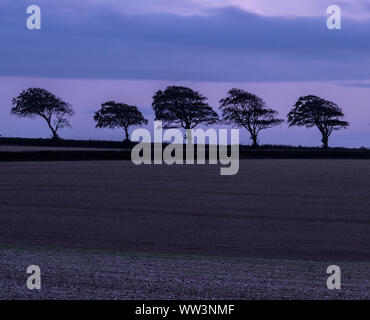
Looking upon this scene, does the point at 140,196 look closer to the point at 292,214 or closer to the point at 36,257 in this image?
the point at 292,214

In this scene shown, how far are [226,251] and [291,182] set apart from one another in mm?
27596

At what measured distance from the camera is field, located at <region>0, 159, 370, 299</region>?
617 inches

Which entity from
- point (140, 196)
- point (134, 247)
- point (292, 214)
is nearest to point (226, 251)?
point (134, 247)

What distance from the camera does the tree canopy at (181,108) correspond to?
117m

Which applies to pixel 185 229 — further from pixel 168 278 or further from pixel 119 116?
pixel 119 116

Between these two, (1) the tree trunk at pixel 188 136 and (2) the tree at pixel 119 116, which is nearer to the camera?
(1) the tree trunk at pixel 188 136

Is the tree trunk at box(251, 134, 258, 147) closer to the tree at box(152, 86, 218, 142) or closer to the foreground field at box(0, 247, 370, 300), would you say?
the tree at box(152, 86, 218, 142)

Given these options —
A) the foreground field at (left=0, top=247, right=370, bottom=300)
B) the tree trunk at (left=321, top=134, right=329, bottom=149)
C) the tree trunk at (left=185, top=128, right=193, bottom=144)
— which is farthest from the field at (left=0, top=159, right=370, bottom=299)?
the tree trunk at (left=321, top=134, right=329, bottom=149)

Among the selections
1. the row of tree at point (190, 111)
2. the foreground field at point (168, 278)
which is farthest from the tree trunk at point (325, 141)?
the foreground field at point (168, 278)

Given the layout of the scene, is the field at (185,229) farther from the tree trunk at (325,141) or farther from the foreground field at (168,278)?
the tree trunk at (325,141)

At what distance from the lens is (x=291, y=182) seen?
52.8 m

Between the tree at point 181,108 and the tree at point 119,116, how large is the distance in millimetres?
2907

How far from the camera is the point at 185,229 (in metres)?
32.4

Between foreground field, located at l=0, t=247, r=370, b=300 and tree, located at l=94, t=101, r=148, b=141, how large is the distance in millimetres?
94185
